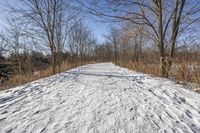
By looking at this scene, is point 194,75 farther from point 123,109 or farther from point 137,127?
point 137,127

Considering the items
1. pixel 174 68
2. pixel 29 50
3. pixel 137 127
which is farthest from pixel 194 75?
pixel 29 50

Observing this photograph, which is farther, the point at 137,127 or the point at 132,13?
the point at 132,13

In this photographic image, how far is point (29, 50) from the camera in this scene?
1603cm

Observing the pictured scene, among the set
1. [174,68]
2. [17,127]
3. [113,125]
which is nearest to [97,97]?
[113,125]

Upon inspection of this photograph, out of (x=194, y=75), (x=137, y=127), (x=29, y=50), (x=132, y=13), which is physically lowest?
(x=137, y=127)

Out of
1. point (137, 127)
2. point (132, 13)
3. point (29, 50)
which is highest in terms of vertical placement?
point (132, 13)

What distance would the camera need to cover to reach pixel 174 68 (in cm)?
674

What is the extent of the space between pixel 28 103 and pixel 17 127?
129cm

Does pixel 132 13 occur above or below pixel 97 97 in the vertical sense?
above

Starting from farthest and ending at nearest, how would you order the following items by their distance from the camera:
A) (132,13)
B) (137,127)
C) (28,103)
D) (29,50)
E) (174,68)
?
(29,50), (132,13), (174,68), (28,103), (137,127)

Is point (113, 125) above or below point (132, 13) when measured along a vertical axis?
below

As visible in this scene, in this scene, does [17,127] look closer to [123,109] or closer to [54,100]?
[54,100]

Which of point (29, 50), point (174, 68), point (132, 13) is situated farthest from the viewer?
point (29, 50)

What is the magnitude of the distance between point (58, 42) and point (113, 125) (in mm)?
11756
